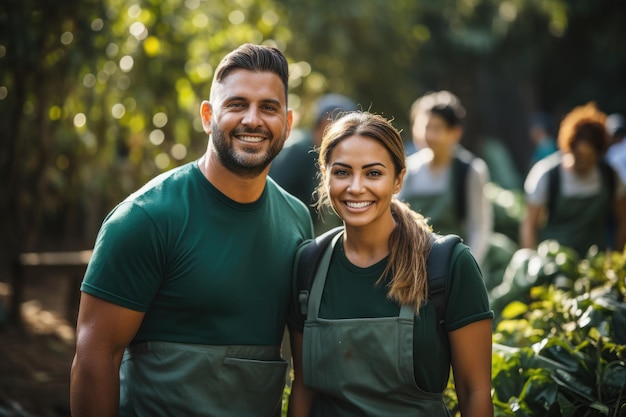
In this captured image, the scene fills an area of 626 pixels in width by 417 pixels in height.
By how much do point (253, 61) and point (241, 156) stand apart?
40 cm

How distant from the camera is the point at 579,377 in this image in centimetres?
328

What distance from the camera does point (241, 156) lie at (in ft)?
10.1

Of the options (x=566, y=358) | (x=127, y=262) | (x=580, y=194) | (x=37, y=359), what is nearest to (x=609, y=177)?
(x=580, y=194)

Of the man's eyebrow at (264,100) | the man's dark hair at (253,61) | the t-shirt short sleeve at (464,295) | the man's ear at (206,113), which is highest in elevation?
the man's dark hair at (253,61)

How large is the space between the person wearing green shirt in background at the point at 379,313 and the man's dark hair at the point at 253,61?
14.3 inches

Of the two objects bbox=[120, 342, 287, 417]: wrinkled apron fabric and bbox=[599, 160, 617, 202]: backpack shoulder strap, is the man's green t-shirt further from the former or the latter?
bbox=[599, 160, 617, 202]: backpack shoulder strap

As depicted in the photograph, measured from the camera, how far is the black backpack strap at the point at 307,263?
3.01 metres

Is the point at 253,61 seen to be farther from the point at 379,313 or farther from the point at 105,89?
the point at 105,89

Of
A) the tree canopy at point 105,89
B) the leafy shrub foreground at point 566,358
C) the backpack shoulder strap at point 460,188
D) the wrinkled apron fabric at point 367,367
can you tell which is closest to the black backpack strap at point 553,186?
the backpack shoulder strap at point 460,188

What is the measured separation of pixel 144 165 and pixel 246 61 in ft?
16.0

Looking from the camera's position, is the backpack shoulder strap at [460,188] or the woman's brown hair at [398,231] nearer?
the woman's brown hair at [398,231]

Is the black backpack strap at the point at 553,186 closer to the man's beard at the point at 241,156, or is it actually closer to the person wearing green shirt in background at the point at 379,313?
the person wearing green shirt in background at the point at 379,313

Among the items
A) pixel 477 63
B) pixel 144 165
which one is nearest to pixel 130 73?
pixel 144 165

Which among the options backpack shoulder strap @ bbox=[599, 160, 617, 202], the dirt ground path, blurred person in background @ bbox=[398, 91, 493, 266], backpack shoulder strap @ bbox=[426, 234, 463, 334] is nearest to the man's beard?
backpack shoulder strap @ bbox=[426, 234, 463, 334]
